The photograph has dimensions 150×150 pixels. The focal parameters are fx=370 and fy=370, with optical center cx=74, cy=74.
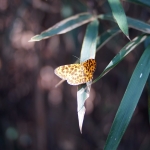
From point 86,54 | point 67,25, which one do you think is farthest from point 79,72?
point 67,25

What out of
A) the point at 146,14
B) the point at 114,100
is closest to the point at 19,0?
the point at 146,14

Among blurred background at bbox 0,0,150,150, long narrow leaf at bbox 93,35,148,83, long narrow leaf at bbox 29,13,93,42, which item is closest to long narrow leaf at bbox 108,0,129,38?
long narrow leaf at bbox 93,35,148,83

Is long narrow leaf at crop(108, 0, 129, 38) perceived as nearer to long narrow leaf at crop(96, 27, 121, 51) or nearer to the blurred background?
long narrow leaf at crop(96, 27, 121, 51)

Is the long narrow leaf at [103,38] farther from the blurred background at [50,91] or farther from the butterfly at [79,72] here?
the blurred background at [50,91]

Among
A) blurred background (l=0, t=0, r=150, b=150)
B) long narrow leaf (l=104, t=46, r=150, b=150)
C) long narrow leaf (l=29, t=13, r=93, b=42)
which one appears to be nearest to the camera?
long narrow leaf (l=104, t=46, r=150, b=150)

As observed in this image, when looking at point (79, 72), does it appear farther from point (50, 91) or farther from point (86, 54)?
point (50, 91)

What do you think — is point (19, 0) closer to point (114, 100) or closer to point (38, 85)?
point (38, 85)

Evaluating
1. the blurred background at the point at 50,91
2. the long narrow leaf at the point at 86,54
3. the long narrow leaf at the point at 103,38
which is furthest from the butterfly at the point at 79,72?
the blurred background at the point at 50,91
